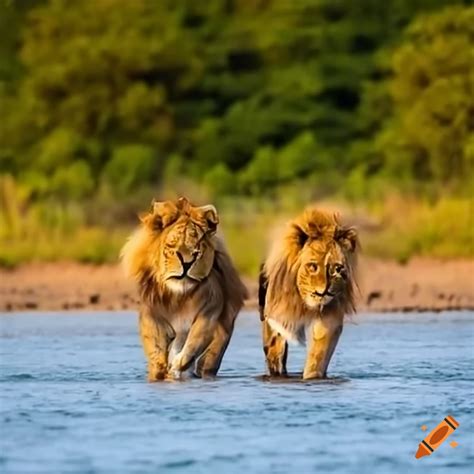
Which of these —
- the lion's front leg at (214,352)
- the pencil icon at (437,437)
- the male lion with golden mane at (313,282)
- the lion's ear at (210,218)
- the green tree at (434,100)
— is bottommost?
the pencil icon at (437,437)

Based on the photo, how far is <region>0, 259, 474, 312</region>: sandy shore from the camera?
14.2 metres

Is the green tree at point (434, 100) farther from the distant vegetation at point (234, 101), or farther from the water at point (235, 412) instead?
the water at point (235, 412)

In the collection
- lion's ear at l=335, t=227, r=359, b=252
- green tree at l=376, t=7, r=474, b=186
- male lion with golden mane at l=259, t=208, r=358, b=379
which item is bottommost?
male lion with golden mane at l=259, t=208, r=358, b=379

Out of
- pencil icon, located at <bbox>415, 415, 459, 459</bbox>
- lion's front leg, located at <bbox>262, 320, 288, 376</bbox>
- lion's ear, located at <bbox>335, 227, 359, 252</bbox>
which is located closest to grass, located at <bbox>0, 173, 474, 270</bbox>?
lion's front leg, located at <bbox>262, 320, 288, 376</bbox>

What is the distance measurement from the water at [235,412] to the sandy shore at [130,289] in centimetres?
313

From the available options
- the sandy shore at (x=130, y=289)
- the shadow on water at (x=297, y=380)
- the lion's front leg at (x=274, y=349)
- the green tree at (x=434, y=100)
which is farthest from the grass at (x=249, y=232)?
the lion's front leg at (x=274, y=349)

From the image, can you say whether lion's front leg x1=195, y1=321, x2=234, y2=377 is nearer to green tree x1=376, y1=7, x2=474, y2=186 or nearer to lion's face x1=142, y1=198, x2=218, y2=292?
lion's face x1=142, y1=198, x2=218, y2=292

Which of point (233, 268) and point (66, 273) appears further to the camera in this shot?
point (66, 273)

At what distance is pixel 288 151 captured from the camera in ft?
72.6

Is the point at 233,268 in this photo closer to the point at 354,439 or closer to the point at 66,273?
the point at 354,439

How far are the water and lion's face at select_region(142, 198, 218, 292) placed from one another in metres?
0.52

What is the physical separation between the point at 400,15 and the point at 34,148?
17.2 feet

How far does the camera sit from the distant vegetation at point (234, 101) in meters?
20.6

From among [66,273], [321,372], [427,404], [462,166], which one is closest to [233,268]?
[321,372]
